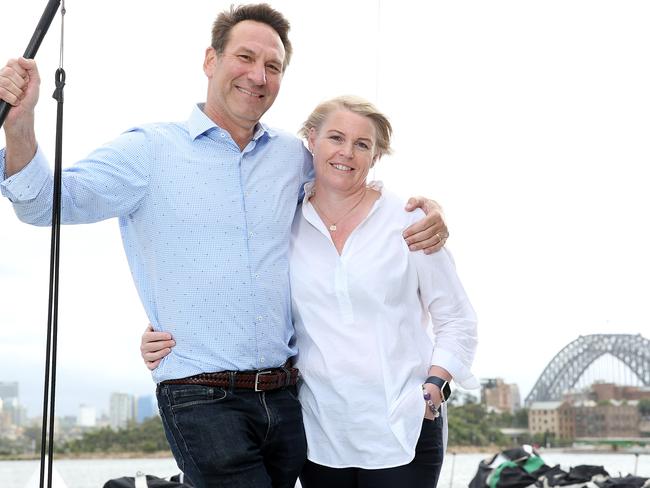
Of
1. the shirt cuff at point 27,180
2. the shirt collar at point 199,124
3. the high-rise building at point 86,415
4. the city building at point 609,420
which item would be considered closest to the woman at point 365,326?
the shirt collar at point 199,124

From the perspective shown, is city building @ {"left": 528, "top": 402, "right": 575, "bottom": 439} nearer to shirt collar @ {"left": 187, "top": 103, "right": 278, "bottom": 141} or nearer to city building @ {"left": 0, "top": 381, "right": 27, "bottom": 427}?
city building @ {"left": 0, "top": 381, "right": 27, "bottom": 427}

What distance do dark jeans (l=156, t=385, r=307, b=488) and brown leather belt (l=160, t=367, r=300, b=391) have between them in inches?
0.4

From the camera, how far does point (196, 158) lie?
2025mm

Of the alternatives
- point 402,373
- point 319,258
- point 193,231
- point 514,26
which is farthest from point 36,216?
point 514,26

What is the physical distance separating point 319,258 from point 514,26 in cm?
1718

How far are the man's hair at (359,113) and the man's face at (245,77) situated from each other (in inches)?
4.2

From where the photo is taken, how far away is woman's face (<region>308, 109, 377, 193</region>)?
2.12 meters

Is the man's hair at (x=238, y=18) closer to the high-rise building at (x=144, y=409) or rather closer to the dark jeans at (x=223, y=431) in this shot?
the dark jeans at (x=223, y=431)

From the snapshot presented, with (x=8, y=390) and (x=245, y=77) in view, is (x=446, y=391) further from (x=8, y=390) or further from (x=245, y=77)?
(x=8, y=390)

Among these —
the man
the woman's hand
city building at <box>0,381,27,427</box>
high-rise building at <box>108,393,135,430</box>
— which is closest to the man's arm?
the man

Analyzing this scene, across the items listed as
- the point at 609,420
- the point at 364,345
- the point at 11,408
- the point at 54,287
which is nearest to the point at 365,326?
the point at 364,345

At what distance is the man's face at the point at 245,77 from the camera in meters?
2.09

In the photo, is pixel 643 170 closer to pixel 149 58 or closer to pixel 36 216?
pixel 149 58

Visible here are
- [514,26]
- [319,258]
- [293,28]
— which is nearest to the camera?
[319,258]
